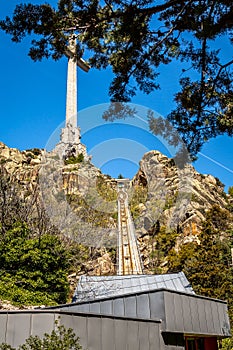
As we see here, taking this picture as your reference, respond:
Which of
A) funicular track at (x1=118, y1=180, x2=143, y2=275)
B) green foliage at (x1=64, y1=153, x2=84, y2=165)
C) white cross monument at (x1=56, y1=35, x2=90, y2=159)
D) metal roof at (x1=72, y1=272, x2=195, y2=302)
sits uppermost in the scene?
white cross monument at (x1=56, y1=35, x2=90, y2=159)

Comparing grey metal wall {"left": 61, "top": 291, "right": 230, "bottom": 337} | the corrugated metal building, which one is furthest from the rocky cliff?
the corrugated metal building

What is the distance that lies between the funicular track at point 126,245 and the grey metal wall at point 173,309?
11769 mm

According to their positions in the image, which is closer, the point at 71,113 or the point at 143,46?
the point at 143,46

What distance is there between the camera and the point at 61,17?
6512mm

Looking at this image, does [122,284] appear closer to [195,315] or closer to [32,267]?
[32,267]

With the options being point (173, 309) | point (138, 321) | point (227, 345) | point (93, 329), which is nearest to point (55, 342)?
point (93, 329)

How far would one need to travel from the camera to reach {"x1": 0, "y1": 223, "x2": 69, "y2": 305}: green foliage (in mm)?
14242

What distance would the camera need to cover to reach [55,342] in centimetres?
463

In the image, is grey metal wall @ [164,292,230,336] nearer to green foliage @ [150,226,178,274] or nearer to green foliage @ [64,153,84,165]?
green foliage @ [150,226,178,274]

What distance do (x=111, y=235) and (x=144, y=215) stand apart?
5.03m

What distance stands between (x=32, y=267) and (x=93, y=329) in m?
10.1

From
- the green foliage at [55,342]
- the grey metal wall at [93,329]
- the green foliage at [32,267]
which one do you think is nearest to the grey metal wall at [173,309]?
the grey metal wall at [93,329]

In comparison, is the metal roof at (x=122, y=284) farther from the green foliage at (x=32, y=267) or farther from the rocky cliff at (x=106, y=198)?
the rocky cliff at (x=106, y=198)

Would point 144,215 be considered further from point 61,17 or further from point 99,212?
point 61,17
